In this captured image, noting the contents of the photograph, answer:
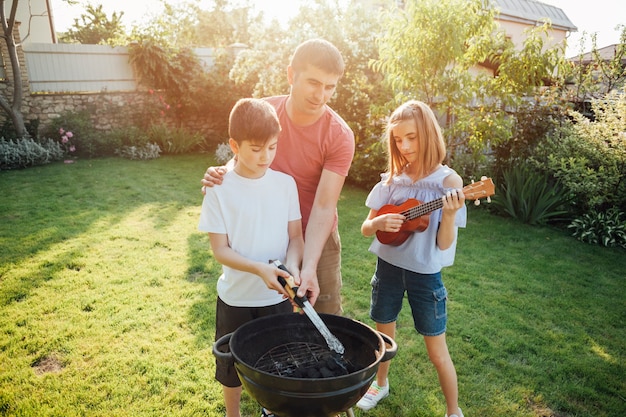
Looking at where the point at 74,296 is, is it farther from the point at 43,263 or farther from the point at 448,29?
the point at 448,29

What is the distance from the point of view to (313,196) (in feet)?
7.47

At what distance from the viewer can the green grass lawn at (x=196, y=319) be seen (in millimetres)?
2646

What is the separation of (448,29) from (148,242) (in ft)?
15.0

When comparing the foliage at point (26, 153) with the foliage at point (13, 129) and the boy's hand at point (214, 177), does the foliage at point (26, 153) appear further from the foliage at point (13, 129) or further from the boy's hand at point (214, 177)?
the boy's hand at point (214, 177)

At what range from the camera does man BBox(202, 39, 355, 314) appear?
1.91 m

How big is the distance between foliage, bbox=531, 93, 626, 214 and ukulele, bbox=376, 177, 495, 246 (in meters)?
4.44

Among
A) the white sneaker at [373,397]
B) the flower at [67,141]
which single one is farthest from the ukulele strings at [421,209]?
the flower at [67,141]

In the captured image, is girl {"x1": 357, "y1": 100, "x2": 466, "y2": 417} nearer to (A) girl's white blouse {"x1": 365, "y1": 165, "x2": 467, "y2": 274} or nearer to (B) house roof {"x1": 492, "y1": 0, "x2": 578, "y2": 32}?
(A) girl's white blouse {"x1": 365, "y1": 165, "x2": 467, "y2": 274}

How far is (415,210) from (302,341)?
0.89 metres

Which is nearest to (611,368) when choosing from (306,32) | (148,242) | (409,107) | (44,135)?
(409,107)

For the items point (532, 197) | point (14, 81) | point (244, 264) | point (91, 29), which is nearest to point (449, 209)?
point (244, 264)

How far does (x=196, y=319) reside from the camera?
3.50m

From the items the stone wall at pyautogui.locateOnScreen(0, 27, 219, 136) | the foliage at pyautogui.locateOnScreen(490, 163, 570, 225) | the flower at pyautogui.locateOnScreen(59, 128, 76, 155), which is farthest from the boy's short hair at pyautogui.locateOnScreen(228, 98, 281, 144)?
the stone wall at pyautogui.locateOnScreen(0, 27, 219, 136)

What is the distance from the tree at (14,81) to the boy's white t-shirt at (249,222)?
977 cm
